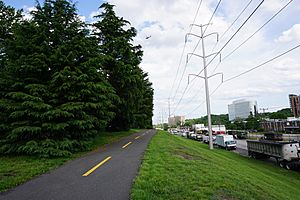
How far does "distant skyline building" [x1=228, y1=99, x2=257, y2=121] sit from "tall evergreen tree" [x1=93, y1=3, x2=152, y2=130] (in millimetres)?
113872

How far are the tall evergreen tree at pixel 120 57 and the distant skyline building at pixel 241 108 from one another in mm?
113872

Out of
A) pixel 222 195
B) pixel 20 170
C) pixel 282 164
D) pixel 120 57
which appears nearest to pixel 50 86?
pixel 20 170

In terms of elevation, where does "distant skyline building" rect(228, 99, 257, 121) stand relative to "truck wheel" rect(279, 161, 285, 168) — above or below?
above

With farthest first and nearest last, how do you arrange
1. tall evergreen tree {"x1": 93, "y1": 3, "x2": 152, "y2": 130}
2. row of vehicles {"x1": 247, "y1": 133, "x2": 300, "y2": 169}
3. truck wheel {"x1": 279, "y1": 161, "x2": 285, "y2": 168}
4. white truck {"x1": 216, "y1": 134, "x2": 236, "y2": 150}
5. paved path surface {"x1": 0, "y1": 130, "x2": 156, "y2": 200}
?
1. white truck {"x1": 216, "y1": 134, "x2": 236, "y2": 150}
2. tall evergreen tree {"x1": 93, "y1": 3, "x2": 152, "y2": 130}
3. truck wheel {"x1": 279, "y1": 161, "x2": 285, "y2": 168}
4. row of vehicles {"x1": 247, "y1": 133, "x2": 300, "y2": 169}
5. paved path surface {"x1": 0, "y1": 130, "x2": 156, "y2": 200}

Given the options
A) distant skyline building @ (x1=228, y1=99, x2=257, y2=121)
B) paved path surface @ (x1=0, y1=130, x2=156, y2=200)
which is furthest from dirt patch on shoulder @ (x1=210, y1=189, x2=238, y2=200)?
distant skyline building @ (x1=228, y1=99, x2=257, y2=121)

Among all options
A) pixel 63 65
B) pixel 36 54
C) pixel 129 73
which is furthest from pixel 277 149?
pixel 36 54

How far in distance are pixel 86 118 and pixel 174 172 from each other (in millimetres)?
7238

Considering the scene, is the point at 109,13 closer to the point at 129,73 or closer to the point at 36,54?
the point at 129,73

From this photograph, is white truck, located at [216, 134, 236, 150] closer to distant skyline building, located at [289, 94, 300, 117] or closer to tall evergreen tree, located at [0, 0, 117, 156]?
tall evergreen tree, located at [0, 0, 117, 156]

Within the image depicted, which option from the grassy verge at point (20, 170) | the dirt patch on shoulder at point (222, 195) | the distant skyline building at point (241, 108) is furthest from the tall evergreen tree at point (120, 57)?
the distant skyline building at point (241, 108)

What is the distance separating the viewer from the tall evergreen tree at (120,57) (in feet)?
86.1

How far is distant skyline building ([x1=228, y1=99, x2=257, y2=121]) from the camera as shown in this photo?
13400 cm

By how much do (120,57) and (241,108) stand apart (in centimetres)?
12739

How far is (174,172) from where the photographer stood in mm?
8234
